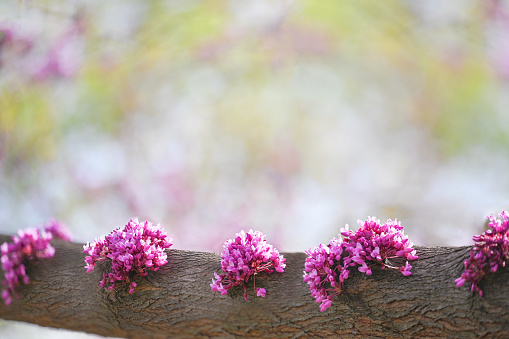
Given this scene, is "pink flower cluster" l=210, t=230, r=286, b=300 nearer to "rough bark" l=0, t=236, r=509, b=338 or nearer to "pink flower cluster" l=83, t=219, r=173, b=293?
"rough bark" l=0, t=236, r=509, b=338

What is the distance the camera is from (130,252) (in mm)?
2379

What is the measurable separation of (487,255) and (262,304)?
0.99 m

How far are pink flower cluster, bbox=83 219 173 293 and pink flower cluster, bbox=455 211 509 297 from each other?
4.71ft

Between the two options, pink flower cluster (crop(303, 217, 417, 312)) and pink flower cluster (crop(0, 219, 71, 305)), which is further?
pink flower cluster (crop(0, 219, 71, 305))

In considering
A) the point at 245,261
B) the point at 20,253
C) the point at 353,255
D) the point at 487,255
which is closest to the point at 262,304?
the point at 245,261

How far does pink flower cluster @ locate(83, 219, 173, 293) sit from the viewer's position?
2.38m

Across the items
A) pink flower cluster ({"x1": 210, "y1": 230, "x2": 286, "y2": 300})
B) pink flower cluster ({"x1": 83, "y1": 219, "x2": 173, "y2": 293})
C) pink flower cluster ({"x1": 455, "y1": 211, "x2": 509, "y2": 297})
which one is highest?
pink flower cluster ({"x1": 83, "y1": 219, "x2": 173, "y2": 293})

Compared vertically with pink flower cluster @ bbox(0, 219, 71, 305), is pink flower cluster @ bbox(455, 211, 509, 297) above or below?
below

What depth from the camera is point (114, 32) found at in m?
4.28

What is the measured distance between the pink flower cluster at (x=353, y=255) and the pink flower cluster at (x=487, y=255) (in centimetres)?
24

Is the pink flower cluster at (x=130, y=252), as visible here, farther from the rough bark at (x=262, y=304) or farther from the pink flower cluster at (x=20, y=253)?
the pink flower cluster at (x=20, y=253)

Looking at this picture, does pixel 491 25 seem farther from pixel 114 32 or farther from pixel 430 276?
pixel 114 32

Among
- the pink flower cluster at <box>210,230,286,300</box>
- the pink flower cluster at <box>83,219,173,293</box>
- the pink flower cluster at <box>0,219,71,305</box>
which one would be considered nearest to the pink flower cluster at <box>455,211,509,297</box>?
the pink flower cluster at <box>210,230,286,300</box>

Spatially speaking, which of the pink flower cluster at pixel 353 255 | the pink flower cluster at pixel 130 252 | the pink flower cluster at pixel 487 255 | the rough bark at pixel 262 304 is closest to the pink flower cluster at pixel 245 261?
the rough bark at pixel 262 304
